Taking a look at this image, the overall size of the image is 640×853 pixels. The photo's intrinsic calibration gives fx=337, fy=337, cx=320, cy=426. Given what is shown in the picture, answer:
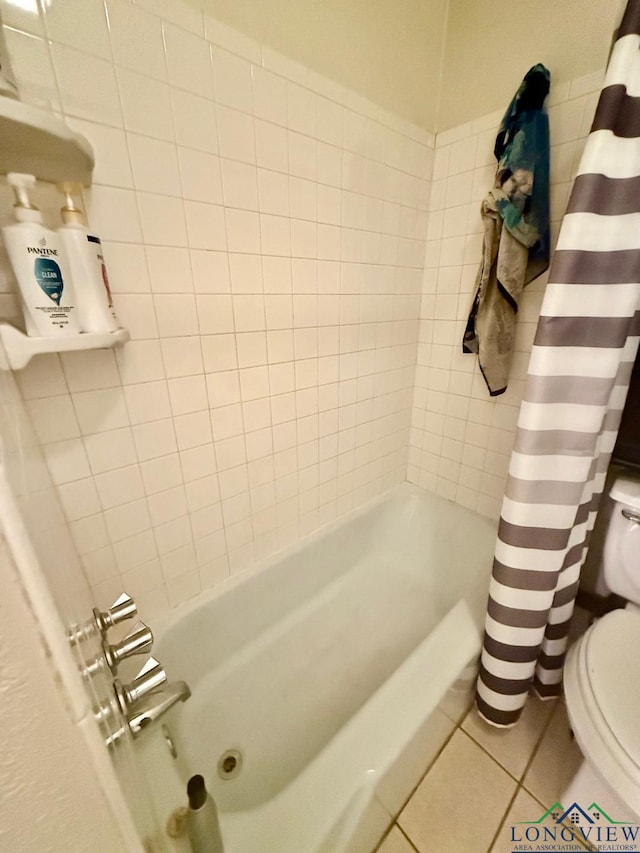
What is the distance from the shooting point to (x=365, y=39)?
1.00 m

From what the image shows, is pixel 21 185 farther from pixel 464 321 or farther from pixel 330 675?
pixel 330 675

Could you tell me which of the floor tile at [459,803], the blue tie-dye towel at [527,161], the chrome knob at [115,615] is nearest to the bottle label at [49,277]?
the chrome knob at [115,615]

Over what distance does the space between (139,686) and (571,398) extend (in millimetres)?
957

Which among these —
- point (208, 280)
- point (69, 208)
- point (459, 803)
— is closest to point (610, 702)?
point (459, 803)

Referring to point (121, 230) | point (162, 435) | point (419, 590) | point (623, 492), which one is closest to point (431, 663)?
point (419, 590)

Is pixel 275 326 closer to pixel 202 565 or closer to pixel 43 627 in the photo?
pixel 202 565

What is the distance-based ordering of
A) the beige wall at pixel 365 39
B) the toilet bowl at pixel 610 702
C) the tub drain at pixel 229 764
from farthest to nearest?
the tub drain at pixel 229 764, the beige wall at pixel 365 39, the toilet bowl at pixel 610 702

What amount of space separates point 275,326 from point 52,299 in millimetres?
559

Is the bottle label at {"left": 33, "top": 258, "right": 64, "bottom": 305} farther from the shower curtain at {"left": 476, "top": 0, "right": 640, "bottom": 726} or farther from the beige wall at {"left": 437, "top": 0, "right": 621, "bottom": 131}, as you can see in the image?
the beige wall at {"left": 437, "top": 0, "right": 621, "bottom": 131}

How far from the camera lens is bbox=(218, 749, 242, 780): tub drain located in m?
0.93

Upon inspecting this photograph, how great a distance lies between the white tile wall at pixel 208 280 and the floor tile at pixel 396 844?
0.81m

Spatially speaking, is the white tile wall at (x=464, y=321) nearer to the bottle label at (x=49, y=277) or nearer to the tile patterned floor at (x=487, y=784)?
the tile patterned floor at (x=487, y=784)

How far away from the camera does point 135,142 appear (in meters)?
0.73

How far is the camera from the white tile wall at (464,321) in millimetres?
1032
